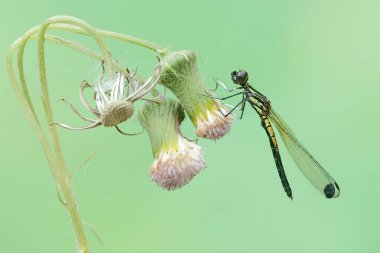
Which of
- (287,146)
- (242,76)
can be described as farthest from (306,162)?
(242,76)

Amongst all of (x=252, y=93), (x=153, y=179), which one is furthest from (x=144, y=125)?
(x=252, y=93)

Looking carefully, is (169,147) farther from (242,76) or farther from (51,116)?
(242,76)

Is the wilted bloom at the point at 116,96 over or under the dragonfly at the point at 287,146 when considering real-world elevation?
over

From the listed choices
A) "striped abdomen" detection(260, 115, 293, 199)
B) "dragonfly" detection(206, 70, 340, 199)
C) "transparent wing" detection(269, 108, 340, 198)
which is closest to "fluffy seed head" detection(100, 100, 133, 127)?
"dragonfly" detection(206, 70, 340, 199)

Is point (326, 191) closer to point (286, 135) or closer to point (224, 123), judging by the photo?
point (286, 135)

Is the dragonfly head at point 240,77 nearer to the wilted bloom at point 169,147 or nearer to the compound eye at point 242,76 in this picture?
the compound eye at point 242,76

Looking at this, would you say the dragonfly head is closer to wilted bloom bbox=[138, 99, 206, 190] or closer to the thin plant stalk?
wilted bloom bbox=[138, 99, 206, 190]

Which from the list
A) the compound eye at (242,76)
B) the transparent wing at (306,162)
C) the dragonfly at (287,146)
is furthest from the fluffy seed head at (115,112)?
the transparent wing at (306,162)
